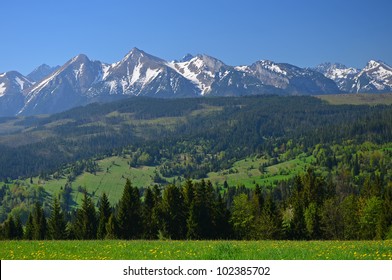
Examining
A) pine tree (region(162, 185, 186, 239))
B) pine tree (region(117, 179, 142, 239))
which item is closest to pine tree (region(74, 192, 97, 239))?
pine tree (region(117, 179, 142, 239))

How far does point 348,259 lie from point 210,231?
50.8m

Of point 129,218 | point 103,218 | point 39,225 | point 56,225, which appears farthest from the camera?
point 39,225

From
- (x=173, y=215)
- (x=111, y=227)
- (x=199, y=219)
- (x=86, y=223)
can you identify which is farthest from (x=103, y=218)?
(x=199, y=219)

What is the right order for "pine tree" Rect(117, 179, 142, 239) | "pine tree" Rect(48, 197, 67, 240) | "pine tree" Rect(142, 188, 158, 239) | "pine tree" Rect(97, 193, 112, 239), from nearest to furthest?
"pine tree" Rect(97, 193, 112, 239), "pine tree" Rect(117, 179, 142, 239), "pine tree" Rect(142, 188, 158, 239), "pine tree" Rect(48, 197, 67, 240)

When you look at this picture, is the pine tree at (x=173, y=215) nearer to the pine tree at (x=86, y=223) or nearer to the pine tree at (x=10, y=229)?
the pine tree at (x=86, y=223)

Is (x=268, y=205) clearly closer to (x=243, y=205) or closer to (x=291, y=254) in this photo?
(x=243, y=205)

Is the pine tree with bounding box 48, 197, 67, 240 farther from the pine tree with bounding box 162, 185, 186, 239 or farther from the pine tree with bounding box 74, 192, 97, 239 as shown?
the pine tree with bounding box 162, 185, 186, 239

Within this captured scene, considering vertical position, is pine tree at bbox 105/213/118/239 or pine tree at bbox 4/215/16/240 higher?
pine tree at bbox 105/213/118/239

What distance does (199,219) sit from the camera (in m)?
72.9

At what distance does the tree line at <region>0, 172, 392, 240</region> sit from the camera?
73375 millimetres

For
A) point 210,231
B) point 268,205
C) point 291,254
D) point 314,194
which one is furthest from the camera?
point 314,194

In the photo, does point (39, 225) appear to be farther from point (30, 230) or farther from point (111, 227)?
point (111, 227)
